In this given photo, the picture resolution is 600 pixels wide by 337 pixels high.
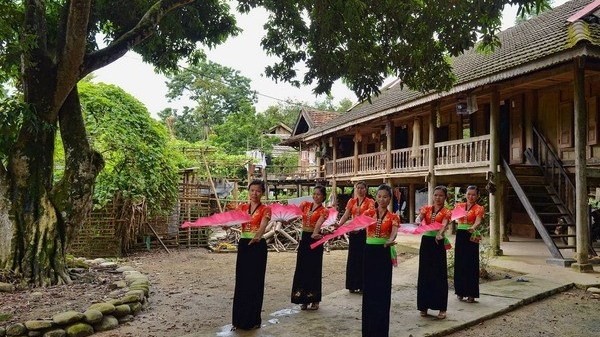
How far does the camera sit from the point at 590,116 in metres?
10.8

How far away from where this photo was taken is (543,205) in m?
10.6

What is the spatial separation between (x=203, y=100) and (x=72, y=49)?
38.4 m

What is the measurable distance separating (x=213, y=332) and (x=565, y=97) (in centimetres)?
1001

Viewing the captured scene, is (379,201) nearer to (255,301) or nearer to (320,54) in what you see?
(255,301)

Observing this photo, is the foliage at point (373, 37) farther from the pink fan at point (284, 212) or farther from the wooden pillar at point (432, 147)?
the wooden pillar at point (432, 147)

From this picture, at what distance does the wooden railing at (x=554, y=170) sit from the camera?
10.9m

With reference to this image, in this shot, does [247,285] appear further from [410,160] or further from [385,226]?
[410,160]

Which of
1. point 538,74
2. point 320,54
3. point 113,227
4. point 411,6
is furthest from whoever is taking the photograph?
point 113,227

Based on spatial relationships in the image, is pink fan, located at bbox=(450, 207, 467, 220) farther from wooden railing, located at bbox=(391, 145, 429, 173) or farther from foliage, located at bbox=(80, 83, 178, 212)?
foliage, located at bbox=(80, 83, 178, 212)

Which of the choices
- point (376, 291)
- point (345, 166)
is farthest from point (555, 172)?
point (345, 166)

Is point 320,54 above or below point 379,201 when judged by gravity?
above

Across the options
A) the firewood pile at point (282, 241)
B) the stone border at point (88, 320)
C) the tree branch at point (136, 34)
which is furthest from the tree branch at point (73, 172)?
the firewood pile at point (282, 241)

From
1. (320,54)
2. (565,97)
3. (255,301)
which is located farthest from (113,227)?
(565,97)

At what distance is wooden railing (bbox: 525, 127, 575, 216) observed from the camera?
10906 mm
